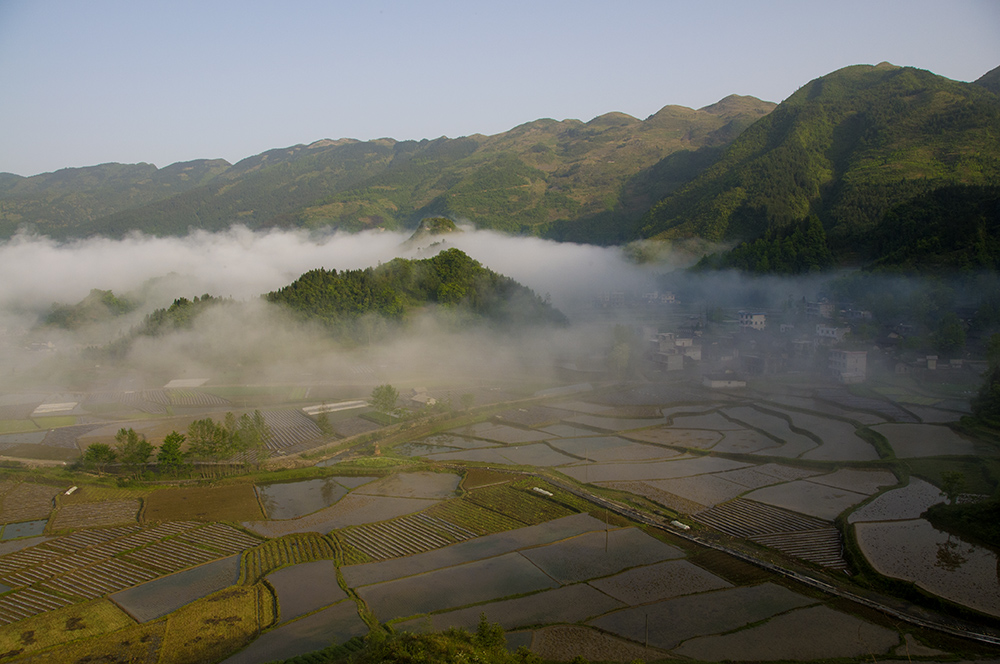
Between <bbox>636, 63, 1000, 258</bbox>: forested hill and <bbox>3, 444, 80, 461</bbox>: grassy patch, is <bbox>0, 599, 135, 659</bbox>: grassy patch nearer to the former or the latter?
<bbox>3, 444, 80, 461</bbox>: grassy patch

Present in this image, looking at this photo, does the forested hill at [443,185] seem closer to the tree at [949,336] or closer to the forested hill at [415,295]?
the forested hill at [415,295]

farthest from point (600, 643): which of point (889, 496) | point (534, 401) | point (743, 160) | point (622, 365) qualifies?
point (743, 160)

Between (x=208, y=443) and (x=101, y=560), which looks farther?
(x=208, y=443)

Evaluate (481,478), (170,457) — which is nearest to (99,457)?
(170,457)

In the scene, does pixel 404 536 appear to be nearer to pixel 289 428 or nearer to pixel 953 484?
pixel 289 428

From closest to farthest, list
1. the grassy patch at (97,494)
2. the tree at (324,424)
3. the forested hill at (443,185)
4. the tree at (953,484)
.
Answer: the tree at (953,484)
the grassy patch at (97,494)
the tree at (324,424)
the forested hill at (443,185)

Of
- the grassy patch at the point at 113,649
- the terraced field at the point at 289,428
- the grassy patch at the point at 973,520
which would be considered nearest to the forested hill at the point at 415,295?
the terraced field at the point at 289,428

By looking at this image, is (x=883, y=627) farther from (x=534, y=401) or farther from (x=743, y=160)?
(x=743, y=160)

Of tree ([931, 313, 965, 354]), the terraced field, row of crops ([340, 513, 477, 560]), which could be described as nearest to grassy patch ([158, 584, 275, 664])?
row of crops ([340, 513, 477, 560])
